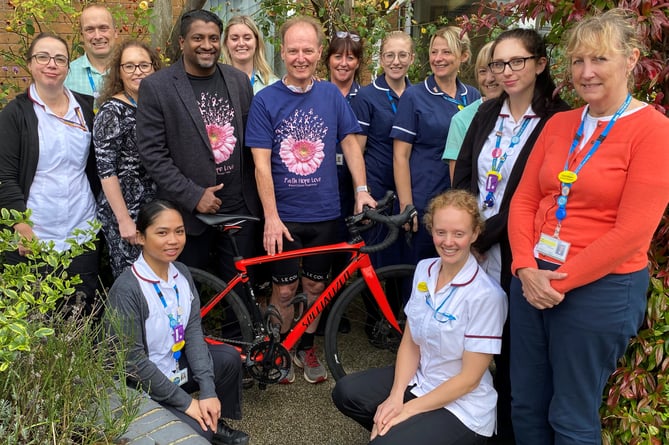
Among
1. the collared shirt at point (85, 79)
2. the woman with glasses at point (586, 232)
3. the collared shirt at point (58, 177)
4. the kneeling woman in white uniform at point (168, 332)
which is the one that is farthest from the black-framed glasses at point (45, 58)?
the woman with glasses at point (586, 232)

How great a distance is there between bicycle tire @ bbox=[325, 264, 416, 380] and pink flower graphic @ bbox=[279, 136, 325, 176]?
2.20 ft

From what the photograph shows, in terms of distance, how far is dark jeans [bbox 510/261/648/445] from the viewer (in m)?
2.06

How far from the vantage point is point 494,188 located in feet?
8.68

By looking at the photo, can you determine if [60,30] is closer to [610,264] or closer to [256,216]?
[256,216]

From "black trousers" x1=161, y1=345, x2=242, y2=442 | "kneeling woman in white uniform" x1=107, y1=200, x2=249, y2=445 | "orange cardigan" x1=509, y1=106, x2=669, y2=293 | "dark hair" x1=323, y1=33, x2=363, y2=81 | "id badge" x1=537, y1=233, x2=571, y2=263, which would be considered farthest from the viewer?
"dark hair" x1=323, y1=33, x2=363, y2=81

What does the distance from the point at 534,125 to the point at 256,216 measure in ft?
5.06

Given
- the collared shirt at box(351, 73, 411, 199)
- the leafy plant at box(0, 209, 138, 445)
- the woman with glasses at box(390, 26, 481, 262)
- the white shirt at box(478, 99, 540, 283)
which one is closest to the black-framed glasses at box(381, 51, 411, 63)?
the collared shirt at box(351, 73, 411, 199)

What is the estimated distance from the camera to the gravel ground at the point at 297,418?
3.05 metres

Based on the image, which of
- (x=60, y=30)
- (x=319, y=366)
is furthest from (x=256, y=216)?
(x=60, y=30)

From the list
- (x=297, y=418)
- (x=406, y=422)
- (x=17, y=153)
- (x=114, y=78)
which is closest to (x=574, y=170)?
(x=406, y=422)

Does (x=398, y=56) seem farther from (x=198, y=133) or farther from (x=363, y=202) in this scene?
(x=198, y=133)

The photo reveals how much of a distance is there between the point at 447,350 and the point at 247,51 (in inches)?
96.5

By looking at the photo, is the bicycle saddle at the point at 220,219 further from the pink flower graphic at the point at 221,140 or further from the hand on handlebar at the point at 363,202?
the hand on handlebar at the point at 363,202

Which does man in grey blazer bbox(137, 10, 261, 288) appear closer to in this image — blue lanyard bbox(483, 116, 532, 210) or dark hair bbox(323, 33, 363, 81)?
dark hair bbox(323, 33, 363, 81)
